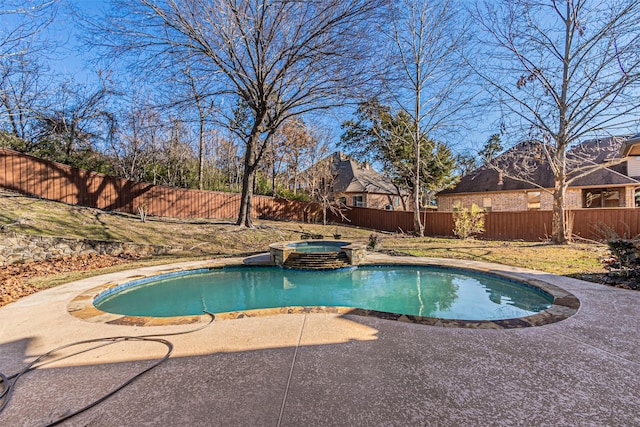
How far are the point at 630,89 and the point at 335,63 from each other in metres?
9.61

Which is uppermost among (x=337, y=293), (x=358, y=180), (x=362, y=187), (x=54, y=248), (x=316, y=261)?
(x=358, y=180)

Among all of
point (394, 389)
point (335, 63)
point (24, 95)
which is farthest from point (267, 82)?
point (394, 389)

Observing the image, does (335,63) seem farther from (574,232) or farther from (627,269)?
(574,232)

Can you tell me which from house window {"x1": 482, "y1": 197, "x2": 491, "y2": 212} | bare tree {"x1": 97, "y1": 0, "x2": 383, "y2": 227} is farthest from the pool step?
house window {"x1": 482, "y1": 197, "x2": 491, "y2": 212}

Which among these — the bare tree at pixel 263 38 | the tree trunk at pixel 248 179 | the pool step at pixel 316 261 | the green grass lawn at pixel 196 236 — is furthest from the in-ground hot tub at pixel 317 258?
the bare tree at pixel 263 38

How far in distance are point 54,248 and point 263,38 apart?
9.21 meters

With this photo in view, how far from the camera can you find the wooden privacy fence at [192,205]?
36.5 feet

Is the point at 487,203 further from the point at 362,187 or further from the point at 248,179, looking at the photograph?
the point at 248,179

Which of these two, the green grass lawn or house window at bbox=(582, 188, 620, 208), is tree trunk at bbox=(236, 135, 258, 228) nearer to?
the green grass lawn

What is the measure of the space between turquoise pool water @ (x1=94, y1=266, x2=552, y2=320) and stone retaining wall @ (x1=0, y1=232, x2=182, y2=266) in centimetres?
359

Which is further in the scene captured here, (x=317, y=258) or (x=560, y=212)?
(x=560, y=212)

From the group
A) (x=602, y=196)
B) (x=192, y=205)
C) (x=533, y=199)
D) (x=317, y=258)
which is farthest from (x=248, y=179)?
(x=602, y=196)

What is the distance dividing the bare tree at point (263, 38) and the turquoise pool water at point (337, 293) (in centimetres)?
694

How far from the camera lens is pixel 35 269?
6938 mm
